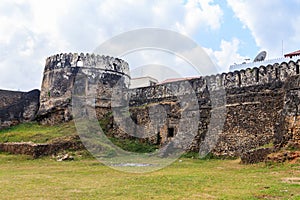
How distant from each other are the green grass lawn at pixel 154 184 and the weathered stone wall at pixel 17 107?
11.4 metres

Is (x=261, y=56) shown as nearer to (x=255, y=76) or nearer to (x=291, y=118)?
(x=255, y=76)

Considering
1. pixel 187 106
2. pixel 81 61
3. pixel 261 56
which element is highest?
pixel 81 61

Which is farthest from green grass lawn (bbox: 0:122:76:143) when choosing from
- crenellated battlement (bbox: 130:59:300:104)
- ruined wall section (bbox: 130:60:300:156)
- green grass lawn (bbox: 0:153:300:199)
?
green grass lawn (bbox: 0:153:300:199)

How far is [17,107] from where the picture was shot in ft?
77.9

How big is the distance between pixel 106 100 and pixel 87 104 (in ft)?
3.92

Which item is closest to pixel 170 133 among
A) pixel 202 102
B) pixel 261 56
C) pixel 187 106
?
pixel 187 106

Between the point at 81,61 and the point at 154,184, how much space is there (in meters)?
13.8

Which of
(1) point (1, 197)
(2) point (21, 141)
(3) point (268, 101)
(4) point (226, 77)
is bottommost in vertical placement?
(1) point (1, 197)

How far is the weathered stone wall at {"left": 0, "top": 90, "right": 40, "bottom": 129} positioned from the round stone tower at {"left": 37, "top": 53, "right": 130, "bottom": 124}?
1.70m

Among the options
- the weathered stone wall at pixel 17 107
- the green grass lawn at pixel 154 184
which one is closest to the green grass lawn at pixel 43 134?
the weathered stone wall at pixel 17 107

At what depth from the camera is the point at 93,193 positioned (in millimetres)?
7812

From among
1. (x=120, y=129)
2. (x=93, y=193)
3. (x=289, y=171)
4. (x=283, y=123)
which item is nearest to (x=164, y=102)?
(x=120, y=129)

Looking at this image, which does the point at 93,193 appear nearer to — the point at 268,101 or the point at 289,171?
the point at 289,171

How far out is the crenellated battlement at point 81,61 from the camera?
853 inches
